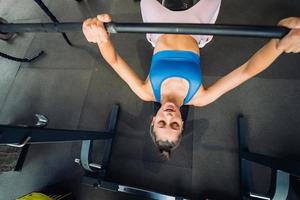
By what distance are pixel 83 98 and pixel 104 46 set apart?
1.44 meters

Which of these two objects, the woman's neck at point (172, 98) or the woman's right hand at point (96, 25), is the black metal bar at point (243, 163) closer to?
the woman's neck at point (172, 98)

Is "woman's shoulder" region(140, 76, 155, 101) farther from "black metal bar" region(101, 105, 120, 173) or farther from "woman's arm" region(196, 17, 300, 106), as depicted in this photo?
"black metal bar" region(101, 105, 120, 173)

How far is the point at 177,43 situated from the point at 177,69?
11.1 inches

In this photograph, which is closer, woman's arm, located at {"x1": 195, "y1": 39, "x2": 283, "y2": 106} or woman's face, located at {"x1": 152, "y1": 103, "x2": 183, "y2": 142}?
woman's arm, located at {"x1": 195, "y1": 39, "x2": 283, "y2": 106}

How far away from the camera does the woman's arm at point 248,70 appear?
142 centimetres

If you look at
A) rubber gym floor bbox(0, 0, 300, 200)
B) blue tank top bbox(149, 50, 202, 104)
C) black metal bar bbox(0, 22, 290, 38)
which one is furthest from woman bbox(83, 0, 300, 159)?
rubber gym floor bbox(0, 0, 300, 200)

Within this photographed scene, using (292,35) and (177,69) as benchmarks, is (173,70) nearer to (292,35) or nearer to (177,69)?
(177,69)

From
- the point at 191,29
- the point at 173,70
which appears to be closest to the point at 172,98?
the point at 173,70

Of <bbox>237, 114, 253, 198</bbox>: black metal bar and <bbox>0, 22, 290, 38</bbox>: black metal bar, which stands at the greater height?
<bbox>0, 22, 290, 38</bbox>: black metal bar

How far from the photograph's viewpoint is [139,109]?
8.89 ft

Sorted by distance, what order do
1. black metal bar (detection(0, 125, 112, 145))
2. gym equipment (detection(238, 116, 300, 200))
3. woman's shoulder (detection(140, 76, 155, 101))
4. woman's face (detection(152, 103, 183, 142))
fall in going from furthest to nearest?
woman's shoulder (detection(140, 76, 155, 101)), woman's face (detection(152, 103, 183, 142)), gym equipment (detection(238, 116, 300, 200)), black metal bar (detection(0, 125, 112, 145))

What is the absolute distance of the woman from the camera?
156 centimetres

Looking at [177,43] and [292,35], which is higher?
[177,43]

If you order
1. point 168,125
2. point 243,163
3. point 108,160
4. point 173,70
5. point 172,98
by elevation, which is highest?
point 173,70
